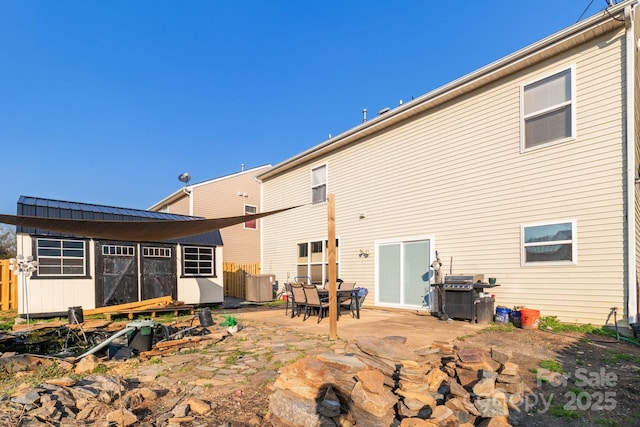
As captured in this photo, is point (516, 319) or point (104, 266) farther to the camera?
point (104, 266)

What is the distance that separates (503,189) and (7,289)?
15038mm

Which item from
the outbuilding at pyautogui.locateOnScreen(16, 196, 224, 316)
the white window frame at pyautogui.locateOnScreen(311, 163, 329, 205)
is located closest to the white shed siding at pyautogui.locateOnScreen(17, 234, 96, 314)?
the outbuilding at pyautogui.locateOnScreen(16, 196, 224, 316)

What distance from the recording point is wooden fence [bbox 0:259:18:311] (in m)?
11.9

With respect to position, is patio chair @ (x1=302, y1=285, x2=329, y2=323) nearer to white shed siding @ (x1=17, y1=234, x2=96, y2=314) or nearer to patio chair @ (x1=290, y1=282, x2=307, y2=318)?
patio chair @ (x1=290, y1=282, x2=307, y2=318)

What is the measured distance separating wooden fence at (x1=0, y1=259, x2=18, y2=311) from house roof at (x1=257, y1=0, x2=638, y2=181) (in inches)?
429

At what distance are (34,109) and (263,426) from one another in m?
20.9

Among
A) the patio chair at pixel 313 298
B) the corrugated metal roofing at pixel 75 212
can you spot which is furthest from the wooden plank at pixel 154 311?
the patio chair at pixel 313 298

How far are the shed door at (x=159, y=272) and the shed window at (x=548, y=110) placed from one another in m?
9.72

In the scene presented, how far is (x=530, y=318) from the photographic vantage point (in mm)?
6531

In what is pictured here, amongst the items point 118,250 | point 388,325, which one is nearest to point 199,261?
point 118,250

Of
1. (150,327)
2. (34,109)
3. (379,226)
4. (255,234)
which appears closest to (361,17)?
(379,226)

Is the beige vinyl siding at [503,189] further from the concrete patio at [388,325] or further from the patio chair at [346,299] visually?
the concrete patio at [388,325]

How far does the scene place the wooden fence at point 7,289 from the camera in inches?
467

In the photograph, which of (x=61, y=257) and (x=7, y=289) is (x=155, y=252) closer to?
(x=61, y=257)
